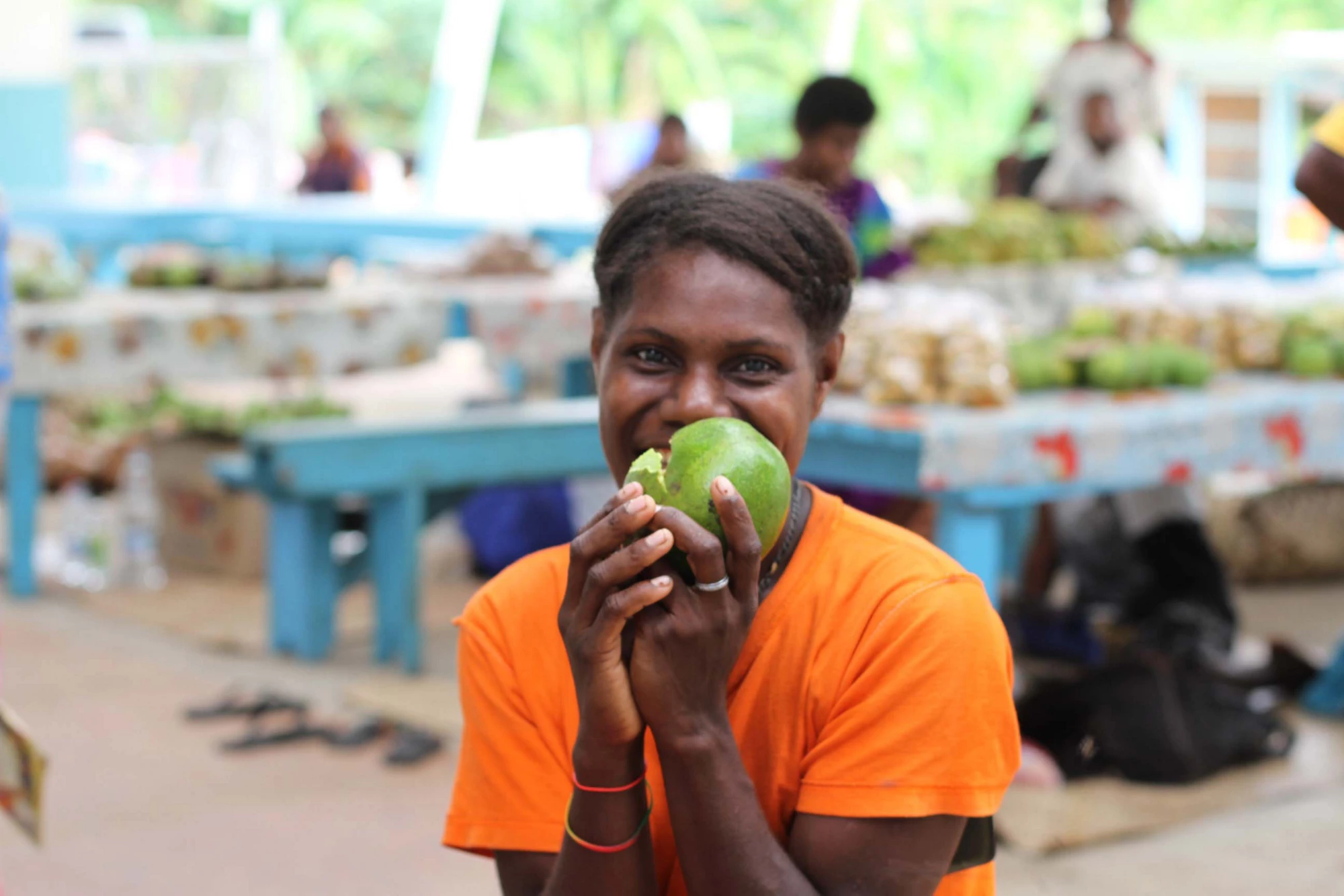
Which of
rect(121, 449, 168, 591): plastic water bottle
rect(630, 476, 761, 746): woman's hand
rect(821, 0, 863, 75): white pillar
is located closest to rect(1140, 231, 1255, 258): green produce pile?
rect(121, 449, 168, 591): plastic water bottle

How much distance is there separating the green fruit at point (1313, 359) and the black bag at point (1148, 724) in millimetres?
962

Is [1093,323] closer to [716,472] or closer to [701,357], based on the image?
[701,357]

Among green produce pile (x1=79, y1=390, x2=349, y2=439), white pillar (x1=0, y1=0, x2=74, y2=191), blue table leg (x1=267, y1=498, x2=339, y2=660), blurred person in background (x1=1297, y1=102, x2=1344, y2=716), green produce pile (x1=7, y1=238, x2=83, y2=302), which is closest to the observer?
blurred person in background (x1=1297, y1=102, x2=1344, y2=716)

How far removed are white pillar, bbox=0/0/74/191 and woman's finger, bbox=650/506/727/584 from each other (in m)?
15.1

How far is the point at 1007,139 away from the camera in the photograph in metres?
30.3

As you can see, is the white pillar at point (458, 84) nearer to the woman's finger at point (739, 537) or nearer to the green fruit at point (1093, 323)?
the green fruit at point (1093, 323)

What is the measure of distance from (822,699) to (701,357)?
368mm

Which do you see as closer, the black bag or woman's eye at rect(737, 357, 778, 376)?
woman's eye at rect(737, 357, 778, 376)

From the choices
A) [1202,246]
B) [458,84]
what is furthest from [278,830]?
[458,84]

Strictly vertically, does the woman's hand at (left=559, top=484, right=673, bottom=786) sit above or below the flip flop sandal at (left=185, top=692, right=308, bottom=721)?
above

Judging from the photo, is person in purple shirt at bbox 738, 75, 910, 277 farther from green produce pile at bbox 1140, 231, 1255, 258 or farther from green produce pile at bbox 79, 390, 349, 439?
green produce pile at bbox 1140, 231, 1255, 258

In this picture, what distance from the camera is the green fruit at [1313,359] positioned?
4.83m

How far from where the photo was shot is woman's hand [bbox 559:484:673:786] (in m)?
1.48

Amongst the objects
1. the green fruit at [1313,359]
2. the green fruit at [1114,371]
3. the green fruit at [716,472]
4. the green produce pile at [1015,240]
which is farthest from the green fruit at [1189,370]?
the green fruit at [716,472]
